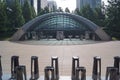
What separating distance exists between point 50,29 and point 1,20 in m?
8.27

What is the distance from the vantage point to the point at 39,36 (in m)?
44.8

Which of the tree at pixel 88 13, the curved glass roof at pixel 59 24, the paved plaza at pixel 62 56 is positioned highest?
the tree at pixel 88 13

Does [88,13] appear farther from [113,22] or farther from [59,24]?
[59,24]

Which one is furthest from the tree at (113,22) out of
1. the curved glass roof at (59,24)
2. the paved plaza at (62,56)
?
the paved plaza at (62,56)

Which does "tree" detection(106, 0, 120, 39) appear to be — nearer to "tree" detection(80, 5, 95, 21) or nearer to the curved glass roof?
the curved glass roof

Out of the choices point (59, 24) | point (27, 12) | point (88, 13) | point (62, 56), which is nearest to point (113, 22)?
point (59, 24)

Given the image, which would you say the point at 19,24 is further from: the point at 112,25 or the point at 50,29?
the point at 112,25

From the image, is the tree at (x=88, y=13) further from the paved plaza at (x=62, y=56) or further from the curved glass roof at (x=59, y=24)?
the paved plaza at (x=62, y=56)

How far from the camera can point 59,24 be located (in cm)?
4788

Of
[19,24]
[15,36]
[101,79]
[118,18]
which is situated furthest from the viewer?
[19,24]

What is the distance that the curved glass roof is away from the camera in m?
45.1

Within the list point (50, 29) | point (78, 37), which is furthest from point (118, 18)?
point (50, 29)

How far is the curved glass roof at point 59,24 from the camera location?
45119 mm

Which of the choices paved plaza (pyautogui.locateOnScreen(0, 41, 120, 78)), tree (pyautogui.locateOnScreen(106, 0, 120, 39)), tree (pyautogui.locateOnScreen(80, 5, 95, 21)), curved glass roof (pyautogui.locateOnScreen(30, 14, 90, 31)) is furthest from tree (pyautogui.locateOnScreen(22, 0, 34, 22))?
paved plaza (pyautogui.locateOnScreen(0, 41, 120, 78))
